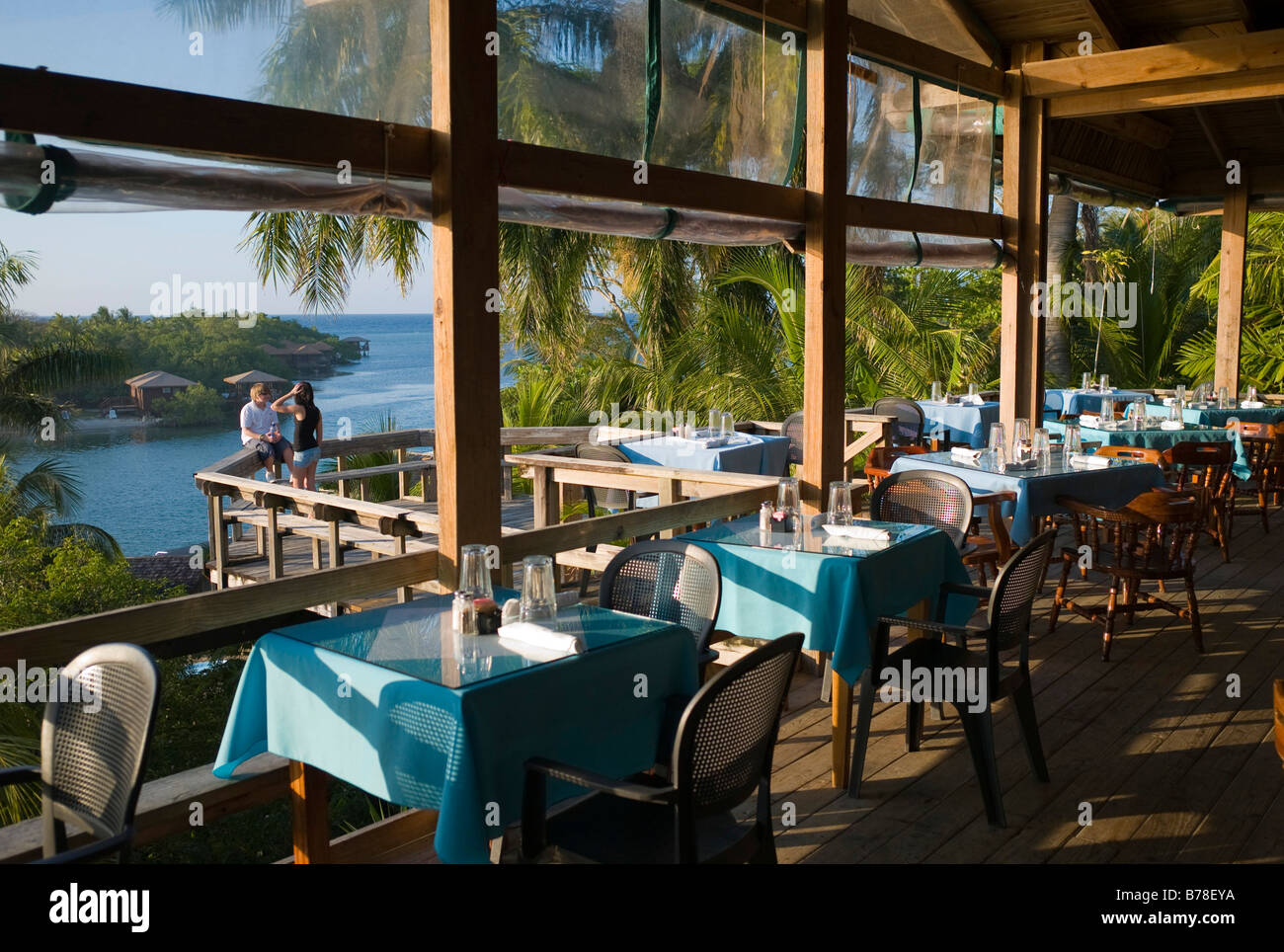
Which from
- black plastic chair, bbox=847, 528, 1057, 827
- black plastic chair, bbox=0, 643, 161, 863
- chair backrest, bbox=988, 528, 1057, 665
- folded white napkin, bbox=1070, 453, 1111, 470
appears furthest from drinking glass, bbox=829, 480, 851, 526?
black plastic chair, bbox=0, 643, 161, 863

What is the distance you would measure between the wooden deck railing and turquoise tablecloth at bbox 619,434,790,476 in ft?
4.82

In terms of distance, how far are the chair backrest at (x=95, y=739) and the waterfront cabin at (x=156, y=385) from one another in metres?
53.2

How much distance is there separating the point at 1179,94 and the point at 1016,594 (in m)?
5.36

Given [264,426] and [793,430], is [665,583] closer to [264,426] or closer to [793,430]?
[793,430]

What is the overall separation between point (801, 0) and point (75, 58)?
365 centimetres

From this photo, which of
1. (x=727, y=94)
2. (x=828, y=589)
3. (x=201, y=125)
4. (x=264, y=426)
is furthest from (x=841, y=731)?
(x=264, y=426)

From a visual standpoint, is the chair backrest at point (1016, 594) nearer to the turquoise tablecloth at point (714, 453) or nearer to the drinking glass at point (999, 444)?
the drinking glass at point (999, 444)

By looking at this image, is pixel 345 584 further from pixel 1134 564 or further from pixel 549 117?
pixel 1134 564

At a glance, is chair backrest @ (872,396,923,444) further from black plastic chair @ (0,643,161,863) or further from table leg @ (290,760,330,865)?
black plastic chair @ (0,643,161,863)

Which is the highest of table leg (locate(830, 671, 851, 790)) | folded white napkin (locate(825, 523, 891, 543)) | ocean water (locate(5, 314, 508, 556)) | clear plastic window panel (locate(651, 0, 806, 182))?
clear plastic window panel (locate(651, 0, 806, 182))

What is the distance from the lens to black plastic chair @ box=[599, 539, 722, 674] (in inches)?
146
